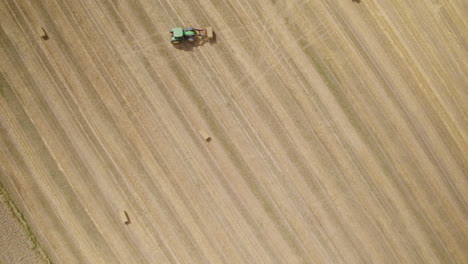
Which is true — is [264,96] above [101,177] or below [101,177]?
below

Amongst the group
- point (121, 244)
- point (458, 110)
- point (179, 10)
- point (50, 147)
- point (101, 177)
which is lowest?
point (458, 110)

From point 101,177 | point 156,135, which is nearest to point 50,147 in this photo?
point 101,177

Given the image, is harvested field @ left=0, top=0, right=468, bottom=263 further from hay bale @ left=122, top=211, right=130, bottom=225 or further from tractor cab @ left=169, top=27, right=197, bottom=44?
tractor cab @ left=169, top=27, right=197, bottom=44

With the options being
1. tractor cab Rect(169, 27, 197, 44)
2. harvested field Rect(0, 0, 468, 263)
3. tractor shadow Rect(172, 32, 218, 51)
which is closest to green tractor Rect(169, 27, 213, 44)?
tractor cab Rect(169, 27, 197, 44)

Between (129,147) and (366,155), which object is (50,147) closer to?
(129,147)

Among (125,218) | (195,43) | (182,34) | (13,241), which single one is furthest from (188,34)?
(13,241)

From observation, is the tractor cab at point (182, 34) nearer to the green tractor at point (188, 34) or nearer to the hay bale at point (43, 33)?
the green tractor at point (188, 34)

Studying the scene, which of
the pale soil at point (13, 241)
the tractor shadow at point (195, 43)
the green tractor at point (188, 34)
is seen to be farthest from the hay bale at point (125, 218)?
the green tractor at point (188, 34)
